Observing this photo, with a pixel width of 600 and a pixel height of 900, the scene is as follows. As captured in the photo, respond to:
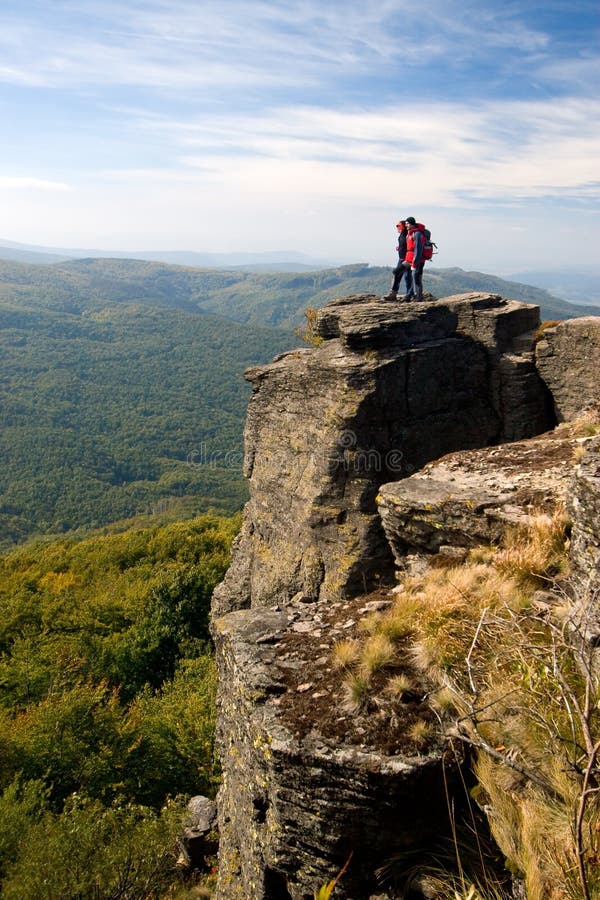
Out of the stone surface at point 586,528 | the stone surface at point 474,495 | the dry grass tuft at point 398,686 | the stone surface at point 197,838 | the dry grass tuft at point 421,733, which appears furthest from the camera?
the stone surface at point 197,838

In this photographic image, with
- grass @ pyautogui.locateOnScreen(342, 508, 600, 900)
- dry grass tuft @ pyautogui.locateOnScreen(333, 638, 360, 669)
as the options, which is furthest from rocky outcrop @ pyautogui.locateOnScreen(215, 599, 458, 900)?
grass @ pyautogui.locateOnScreen(342, 508, 600, 900)

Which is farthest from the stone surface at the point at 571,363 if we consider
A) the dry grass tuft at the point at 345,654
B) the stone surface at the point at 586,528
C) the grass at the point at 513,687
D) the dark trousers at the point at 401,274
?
the dry grass tuft at the point at 345,654

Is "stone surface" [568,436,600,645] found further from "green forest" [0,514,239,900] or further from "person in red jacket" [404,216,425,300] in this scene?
"person in red jacket" [404,216,425,300]

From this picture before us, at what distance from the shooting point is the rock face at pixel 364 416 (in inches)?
688

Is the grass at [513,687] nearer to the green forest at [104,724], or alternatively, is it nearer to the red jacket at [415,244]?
the green forest at [104,724]

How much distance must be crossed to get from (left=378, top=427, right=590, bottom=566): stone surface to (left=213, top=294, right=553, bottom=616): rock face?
360 centimetres

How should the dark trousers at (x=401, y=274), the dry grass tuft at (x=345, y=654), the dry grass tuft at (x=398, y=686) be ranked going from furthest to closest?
1. the dark trousers at (x=401, y=274)
2. the dry grass tuft at (x=345, y=654)
3. the dry grass tuft at (x=398, y=686)

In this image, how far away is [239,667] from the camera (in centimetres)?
944

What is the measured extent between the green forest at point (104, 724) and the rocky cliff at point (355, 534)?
716 cm

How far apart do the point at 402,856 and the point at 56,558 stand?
57709mm

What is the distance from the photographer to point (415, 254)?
2194 cm

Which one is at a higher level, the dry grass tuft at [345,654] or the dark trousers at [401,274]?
the dark trousers at [401,274]

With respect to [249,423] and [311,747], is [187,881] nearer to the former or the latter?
[311,747]

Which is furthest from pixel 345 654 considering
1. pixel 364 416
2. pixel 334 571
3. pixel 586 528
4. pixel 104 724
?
pixel 104 724
